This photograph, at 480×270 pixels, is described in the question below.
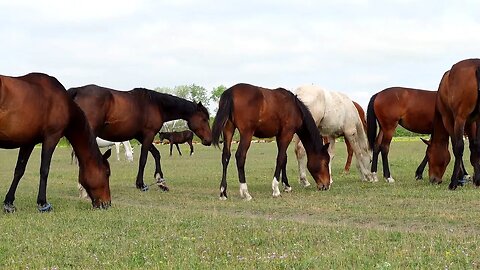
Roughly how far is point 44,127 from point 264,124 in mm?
4379

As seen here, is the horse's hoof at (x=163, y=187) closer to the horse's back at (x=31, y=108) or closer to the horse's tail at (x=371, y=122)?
the horse's back at (x=31, y=108)

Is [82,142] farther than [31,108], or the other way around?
[82,142]

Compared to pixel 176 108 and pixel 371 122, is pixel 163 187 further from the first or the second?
pixel 371 122

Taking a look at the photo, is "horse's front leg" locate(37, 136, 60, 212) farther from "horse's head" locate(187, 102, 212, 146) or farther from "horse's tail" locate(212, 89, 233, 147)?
"horse's head" locate(187, 102, 212, 146)

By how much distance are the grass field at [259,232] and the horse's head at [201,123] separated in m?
2.96

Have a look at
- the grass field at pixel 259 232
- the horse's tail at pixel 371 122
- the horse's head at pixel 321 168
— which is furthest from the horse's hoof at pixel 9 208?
the horse's tail at pixel 371 122

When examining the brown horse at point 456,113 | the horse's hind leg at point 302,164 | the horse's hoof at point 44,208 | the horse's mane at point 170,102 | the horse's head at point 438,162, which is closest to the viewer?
the horse's hoof at point 44,208

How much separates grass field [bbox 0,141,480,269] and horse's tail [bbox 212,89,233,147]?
1.28 meters

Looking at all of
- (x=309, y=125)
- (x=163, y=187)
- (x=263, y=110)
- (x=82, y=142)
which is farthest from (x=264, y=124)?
(x=82, y=142)

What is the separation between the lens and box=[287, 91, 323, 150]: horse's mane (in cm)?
1280

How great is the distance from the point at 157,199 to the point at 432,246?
726 centimetres

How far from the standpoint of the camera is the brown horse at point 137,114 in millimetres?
13164

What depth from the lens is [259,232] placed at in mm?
7023

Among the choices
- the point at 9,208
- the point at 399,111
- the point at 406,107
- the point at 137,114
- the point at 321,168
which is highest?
the point at 406,107
